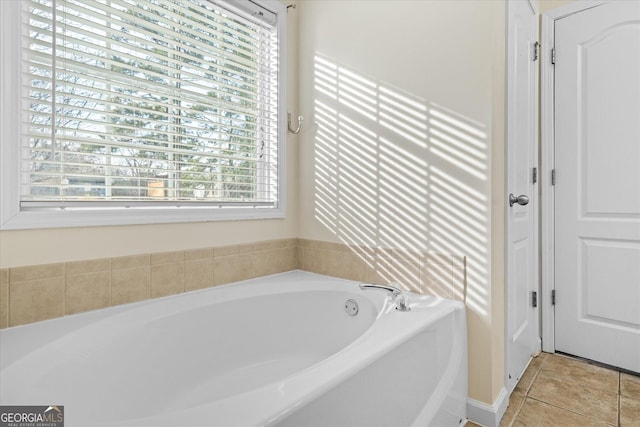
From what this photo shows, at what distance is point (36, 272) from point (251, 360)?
0.95 meters

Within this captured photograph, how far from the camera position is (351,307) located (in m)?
1.77

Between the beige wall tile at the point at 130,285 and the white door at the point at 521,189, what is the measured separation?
164 cm

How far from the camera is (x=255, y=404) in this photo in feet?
2.50

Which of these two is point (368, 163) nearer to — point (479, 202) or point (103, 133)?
point (479, 202)

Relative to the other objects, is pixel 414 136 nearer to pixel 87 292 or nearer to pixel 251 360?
pixel 251 360

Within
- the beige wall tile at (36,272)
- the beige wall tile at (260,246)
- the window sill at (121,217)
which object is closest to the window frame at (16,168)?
the window sill at (121,217)

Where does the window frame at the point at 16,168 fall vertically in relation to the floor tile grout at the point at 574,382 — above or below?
above

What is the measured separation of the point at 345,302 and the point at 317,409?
38.7 inches

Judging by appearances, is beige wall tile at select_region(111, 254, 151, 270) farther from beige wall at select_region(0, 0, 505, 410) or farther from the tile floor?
the tile floor

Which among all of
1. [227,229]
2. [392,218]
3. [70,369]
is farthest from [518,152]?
[70,369]

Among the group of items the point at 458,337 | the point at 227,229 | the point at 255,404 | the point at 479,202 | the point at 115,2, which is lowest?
the point at 458,337

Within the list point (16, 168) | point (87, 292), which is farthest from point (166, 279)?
point (16, 168)

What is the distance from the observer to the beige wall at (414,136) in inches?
61.2

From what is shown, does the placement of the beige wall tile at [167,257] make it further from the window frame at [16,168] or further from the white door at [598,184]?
the white door at [598,184]
